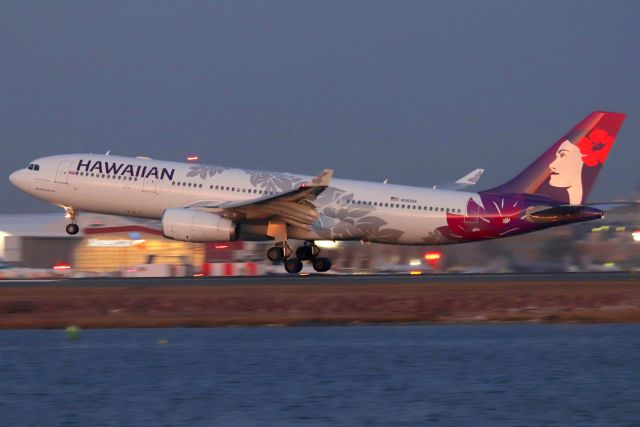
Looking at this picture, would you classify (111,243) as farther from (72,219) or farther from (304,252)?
(304,252)

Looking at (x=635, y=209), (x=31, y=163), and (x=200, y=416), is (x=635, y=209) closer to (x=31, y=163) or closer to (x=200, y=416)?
(x=31, y=163)

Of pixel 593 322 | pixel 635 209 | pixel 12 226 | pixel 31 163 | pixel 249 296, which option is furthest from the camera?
pixel 12 226

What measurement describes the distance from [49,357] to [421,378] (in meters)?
10.2

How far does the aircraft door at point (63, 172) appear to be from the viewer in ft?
154

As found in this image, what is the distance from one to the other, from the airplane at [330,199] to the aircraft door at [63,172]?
43mm

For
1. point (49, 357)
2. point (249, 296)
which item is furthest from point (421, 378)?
point (249, 296)

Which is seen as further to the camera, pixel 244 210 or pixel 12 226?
pixel 12 226

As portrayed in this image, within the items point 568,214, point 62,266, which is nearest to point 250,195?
point 568,214

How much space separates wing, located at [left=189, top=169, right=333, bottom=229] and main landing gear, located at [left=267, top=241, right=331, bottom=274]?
1.22 m

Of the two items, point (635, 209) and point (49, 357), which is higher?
point (635, 209)

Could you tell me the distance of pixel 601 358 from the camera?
27.4 metres

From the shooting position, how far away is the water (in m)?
21.0

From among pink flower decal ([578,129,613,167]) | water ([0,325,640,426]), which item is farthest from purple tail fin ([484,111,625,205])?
water ([0,325,640,426])

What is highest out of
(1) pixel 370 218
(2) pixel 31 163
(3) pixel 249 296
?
(2) pixel 31 163
